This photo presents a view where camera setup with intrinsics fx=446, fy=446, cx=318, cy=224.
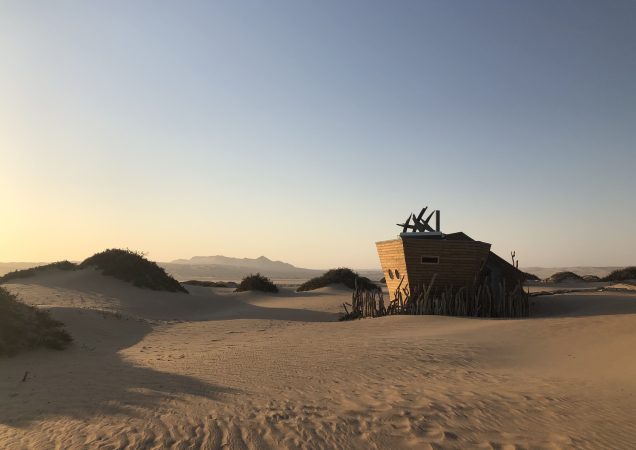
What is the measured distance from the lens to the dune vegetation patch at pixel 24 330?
9500 mm

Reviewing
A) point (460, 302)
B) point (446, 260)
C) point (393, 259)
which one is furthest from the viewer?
point (393, 259)

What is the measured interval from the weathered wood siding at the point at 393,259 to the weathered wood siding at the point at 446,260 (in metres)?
0.39

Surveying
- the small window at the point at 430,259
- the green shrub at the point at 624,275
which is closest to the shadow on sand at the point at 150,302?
the small window at the point at 430,259

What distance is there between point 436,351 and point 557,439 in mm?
4843

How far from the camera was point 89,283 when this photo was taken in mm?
25422

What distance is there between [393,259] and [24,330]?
518 inches

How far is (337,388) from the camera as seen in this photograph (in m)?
6.92

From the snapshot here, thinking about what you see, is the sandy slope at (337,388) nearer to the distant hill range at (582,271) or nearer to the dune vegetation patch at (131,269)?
the dune vegetation patch at (131,269)

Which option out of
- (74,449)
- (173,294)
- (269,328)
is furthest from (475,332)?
(173,294)

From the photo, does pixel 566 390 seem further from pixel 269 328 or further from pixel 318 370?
pixel 269 328

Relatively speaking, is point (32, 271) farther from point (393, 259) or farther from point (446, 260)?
point (446, 260)

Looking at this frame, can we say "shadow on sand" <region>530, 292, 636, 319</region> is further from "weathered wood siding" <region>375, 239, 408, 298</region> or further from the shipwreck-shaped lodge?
"weathered wood siding" <region>375, 239, 408, 298</region>

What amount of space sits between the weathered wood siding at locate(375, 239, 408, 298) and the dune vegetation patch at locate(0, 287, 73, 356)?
38.4 ft

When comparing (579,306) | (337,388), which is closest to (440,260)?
(579,306)
